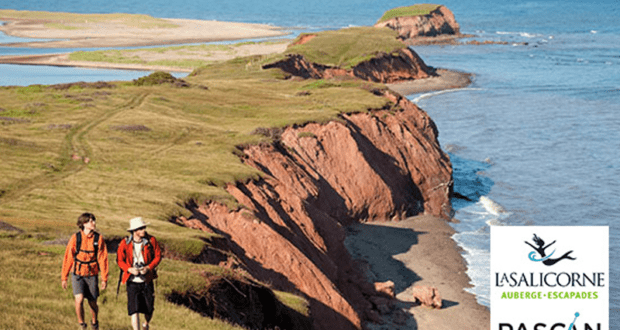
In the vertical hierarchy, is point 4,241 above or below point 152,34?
below

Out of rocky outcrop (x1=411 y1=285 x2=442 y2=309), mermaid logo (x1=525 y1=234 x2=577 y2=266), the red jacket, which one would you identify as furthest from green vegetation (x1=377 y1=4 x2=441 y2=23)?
the red jacket

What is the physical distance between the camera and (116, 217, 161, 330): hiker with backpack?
13.9 m

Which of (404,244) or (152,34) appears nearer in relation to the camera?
(404,244)

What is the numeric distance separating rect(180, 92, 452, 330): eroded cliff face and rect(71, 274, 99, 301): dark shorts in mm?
10651

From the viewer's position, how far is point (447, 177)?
50.5 meters

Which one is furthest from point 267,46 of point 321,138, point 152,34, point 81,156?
point 81,156

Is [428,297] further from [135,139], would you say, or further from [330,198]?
[135,139]

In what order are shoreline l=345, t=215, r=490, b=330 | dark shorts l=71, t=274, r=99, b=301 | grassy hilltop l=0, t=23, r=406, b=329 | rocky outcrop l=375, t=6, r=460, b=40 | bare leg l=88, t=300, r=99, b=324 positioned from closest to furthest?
dark shorts l=71, t=274, r=99, b=301, bare leg l=88, t=300, r=99, b=324, grassy hilltop l=0, t=23, r=406, b=329, shoreline l=345, t=215, r=490, b=330, rocky outcrop l=375, t=6, r=460, b=40

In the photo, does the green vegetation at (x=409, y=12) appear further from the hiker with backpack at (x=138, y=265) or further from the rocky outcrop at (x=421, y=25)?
the hiker with backpack at (x=138, y=265)

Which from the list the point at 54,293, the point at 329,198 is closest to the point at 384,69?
the point at 329,198

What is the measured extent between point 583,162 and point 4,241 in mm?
50947

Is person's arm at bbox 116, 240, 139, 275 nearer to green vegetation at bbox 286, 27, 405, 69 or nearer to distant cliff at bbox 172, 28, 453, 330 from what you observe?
distant cliff at bbox 172, 28, 453, 330

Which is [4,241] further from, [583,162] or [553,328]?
[583,162]

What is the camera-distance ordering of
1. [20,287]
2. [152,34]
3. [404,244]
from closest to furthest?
[20,287]
[404,244]
[152,34]
